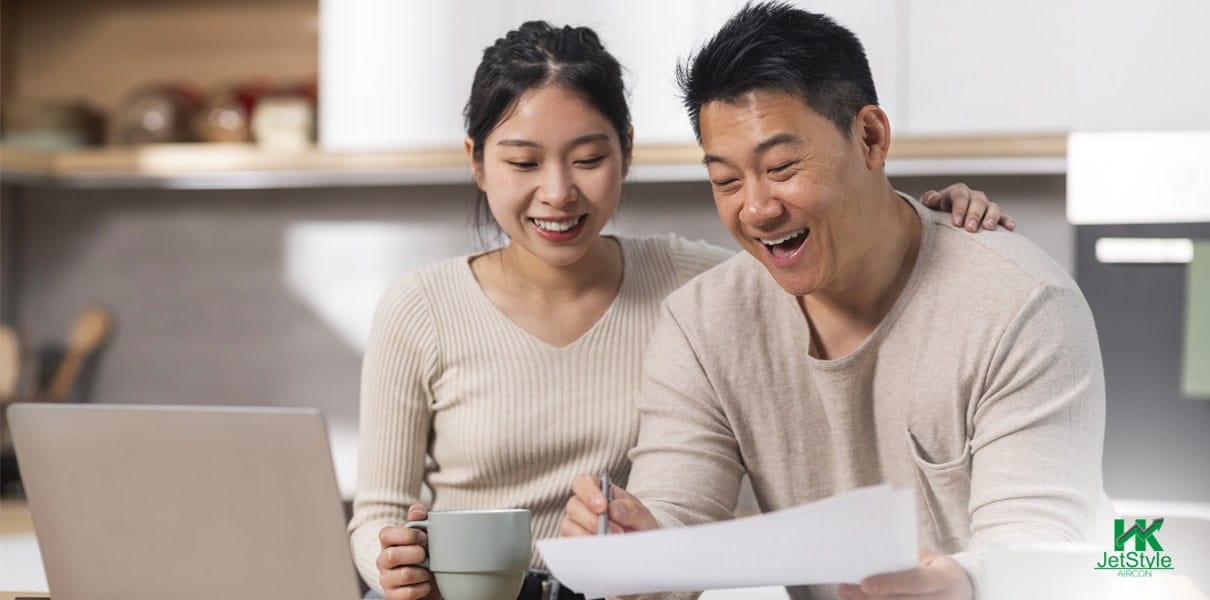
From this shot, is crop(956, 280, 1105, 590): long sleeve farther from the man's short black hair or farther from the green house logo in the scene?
the man's short black hair

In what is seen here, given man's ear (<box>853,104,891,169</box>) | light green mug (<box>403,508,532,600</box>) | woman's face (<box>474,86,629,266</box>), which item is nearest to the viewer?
light green mug (<box>403,508,532,600</box>)

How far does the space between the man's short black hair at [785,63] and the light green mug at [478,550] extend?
0.41 metres

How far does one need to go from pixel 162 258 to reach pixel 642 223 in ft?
3.93

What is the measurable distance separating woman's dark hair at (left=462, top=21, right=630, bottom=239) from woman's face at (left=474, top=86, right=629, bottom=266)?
0.01 m

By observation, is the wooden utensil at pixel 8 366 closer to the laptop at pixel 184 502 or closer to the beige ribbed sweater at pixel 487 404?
the beige ribbed sweater at pixel 487 404

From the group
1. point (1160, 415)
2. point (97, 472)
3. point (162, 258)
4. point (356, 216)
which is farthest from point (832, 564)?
point (162, 258)

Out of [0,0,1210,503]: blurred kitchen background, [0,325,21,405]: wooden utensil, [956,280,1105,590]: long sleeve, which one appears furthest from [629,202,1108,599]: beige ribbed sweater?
[0,325,21,405]: wooden utensil

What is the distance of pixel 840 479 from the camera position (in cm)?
121

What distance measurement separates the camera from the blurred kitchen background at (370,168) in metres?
2.17

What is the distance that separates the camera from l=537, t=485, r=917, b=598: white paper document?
0.74m

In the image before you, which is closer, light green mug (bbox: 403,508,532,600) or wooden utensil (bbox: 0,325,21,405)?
light green mug (bbox: 403,508,532,600)

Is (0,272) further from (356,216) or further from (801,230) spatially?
(801,230)

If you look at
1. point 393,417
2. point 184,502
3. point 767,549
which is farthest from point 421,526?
point 393,417

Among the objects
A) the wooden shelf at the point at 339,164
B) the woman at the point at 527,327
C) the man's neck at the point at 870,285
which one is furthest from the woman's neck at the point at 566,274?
the wooden shelf at the point at 339,164
